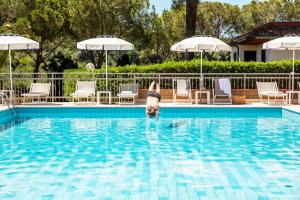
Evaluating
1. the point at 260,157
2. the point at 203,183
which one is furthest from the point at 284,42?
the point at 203,183

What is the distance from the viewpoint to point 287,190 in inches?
236

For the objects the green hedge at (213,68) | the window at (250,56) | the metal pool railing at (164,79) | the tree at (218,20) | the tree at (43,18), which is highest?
the tree at (218,20)

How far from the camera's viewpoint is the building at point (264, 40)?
80.8 feet

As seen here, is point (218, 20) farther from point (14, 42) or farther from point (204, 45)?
point (14, 42)

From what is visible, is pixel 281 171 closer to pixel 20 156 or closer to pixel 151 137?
pixel 151 137

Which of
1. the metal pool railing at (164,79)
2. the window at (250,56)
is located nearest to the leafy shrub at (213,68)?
the metal pool railing at (164,79)

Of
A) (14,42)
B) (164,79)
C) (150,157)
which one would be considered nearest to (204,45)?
(164,79)

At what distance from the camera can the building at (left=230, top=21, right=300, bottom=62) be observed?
2464 centimetres

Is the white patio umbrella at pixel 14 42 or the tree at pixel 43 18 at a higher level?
the tree at pixel 43 18

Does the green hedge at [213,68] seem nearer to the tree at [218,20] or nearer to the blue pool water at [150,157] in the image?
the blue pool water at [150,157]

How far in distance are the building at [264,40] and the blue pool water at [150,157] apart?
1103cm

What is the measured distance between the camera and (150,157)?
27.1 feet

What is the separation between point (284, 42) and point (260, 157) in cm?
831

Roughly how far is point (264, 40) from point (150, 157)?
18.1m
